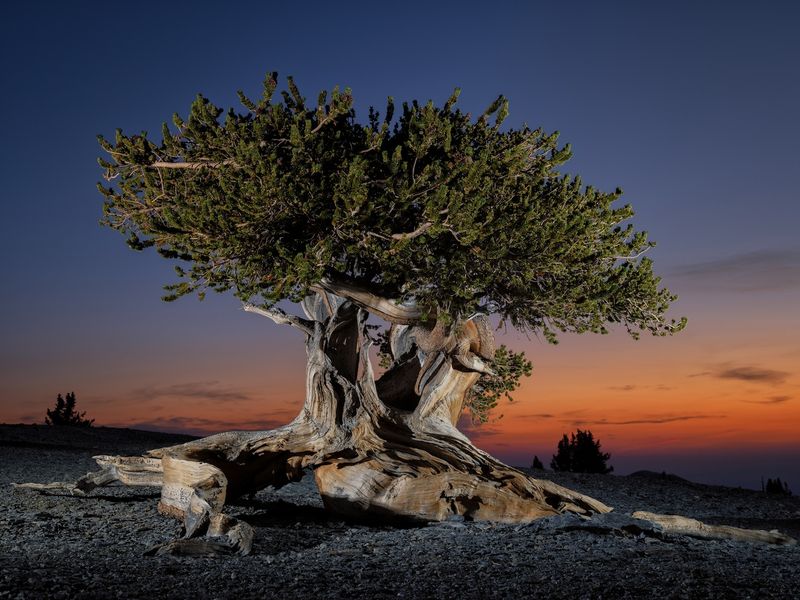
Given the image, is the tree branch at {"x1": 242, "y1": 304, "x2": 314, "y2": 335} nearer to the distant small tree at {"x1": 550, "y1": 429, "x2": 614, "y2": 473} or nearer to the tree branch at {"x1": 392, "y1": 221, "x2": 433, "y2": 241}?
the tree branch at {"x1": 392, "y1": 221, "x2": 433, "y2": 241}

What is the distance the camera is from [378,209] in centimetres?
1138

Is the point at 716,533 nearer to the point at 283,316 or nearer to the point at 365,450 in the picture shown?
the point at 365,450

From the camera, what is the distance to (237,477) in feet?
44.8

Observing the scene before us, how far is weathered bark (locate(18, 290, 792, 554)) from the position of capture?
12.3 m

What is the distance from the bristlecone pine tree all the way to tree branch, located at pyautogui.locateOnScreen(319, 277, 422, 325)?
4 cm

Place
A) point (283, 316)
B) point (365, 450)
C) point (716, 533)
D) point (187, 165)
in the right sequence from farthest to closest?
point (283, 316)
point (365, 450)
point (187, 165)
point (716, 533)

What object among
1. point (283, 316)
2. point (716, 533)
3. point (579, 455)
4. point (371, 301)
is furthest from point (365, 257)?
point (579, 455)

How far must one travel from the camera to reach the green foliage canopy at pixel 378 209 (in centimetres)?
1117

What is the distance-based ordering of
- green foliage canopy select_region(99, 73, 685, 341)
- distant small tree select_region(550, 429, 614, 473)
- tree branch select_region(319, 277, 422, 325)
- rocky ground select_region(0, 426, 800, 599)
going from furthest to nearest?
distant small tree select_region(550, 429, 614, 473) → tree branch select_region(319, 277, 422, 325) → green foliage canopy select_region(99, 73, 685, 341) → rocky ground select_region(0, 426, 800, 599)

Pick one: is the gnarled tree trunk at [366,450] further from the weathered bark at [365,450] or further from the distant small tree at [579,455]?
the distant small tree at [579,455]

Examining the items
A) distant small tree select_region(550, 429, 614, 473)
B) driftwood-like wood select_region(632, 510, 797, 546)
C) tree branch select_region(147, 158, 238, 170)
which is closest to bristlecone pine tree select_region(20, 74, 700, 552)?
tree branch select_region(147, 158, 238, 170)

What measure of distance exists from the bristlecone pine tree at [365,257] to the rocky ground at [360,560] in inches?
30.5

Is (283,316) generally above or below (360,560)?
above

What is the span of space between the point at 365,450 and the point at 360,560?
4.83 m
